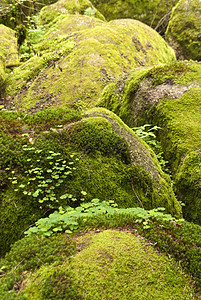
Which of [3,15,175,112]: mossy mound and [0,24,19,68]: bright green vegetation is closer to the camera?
[3,15,175,112]: mossy mound

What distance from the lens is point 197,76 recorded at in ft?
17.2

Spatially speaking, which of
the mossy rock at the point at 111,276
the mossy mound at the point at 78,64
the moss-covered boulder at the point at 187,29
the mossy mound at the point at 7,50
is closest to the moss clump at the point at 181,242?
the mossy rock at the point at 111,276

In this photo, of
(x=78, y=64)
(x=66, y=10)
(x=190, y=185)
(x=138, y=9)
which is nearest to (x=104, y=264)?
(x=190, y=185)

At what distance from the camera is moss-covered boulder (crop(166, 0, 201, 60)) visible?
1248cm

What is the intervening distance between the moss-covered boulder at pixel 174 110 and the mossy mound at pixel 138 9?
13.2 meters

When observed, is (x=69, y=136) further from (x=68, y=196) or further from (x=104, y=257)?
(x=104, y=257)

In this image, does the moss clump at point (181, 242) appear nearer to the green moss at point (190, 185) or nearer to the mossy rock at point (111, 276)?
the mossy rock at point (111, 276)

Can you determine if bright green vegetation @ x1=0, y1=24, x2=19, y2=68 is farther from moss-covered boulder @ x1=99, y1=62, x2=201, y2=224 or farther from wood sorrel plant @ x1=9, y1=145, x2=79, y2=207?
wood sorrel plant @ x1=9, y1=145, x2=79, y2=207

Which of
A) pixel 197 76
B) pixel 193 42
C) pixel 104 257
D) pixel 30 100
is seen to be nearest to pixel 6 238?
pixel 104 257

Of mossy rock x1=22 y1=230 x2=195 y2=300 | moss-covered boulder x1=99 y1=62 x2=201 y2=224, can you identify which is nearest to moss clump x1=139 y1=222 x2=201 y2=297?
mossy rock x1=22 y1=230 x2=195 y2=300

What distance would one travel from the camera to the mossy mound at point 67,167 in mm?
2824

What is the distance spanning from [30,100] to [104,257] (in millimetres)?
6223

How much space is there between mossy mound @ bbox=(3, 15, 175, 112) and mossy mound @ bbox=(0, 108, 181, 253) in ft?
11.0

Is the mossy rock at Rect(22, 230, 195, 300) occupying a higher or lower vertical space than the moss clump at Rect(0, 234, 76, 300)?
higher
